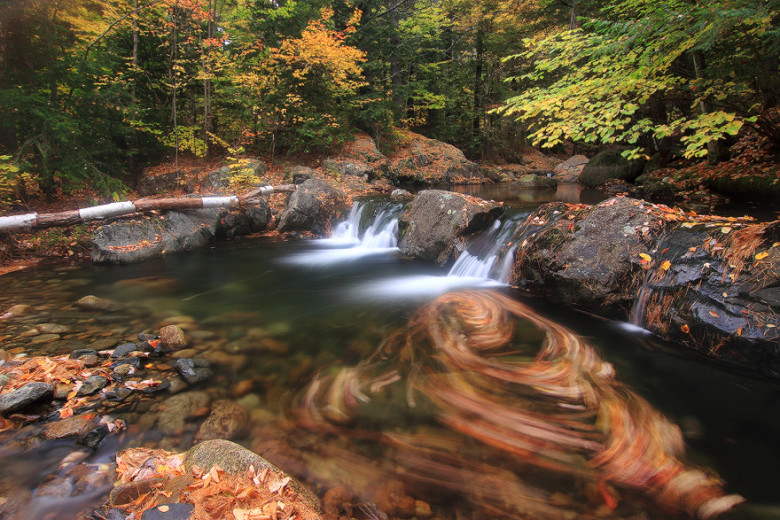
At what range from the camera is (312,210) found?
33.2 ft

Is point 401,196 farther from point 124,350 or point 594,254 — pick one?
point 124,350

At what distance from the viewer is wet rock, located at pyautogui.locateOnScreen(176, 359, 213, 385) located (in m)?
3.16

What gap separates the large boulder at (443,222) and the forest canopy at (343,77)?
1.84 meters

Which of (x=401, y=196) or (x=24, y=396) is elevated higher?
(x=401, y=196)

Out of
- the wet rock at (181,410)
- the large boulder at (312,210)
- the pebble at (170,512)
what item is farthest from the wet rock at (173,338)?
the large boulder at (312,210)

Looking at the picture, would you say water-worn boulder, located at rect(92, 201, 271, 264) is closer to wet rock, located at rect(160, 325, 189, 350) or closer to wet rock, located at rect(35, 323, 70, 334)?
wet rock, located at rect(35, 323, 70, 334)

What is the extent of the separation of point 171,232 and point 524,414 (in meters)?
8.71

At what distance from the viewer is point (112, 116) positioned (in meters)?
10.5

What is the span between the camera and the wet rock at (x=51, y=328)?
13.0ft

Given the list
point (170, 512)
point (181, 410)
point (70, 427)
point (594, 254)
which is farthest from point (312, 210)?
point (170, 512)

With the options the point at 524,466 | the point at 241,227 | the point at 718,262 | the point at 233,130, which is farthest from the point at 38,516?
the point at 233,130

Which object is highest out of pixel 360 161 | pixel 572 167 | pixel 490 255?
pixel 572 167

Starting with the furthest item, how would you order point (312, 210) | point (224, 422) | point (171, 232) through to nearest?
point (312, 210), point (171, 232), point (224, 422)

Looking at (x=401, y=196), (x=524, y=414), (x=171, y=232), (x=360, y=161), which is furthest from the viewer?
(x=360, y=161)
